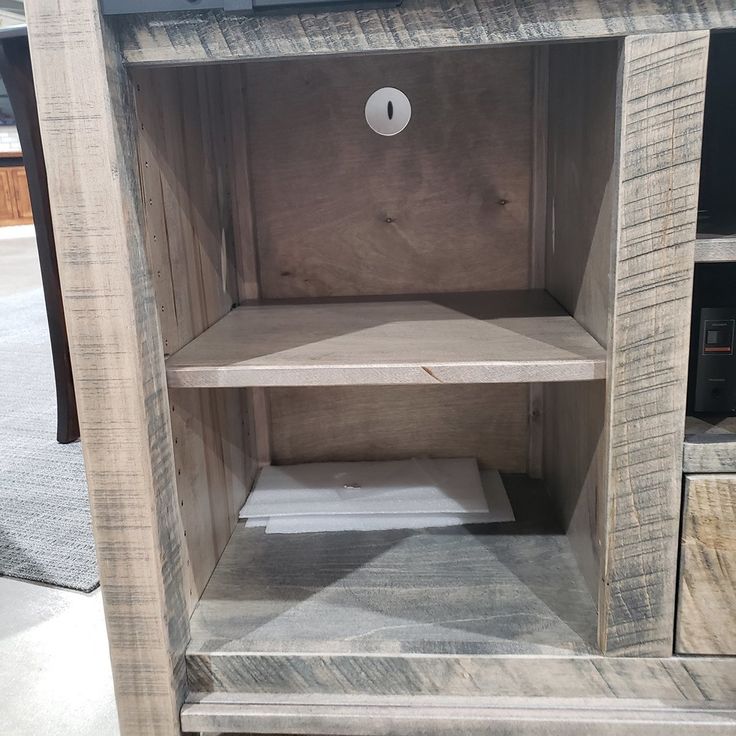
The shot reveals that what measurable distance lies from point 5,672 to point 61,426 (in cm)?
96

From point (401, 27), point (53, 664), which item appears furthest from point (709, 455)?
point (53, 664)

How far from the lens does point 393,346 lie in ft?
2.77

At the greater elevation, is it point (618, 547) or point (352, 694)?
point (618, 547)

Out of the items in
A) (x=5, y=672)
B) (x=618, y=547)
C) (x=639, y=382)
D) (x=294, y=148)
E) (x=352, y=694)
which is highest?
(x=294, y=148)

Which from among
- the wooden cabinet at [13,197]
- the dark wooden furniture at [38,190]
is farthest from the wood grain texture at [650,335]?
the wooden cabinet at [13,197]

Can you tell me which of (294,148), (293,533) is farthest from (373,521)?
(294,148)

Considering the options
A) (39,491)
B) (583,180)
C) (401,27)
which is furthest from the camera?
(39,491)

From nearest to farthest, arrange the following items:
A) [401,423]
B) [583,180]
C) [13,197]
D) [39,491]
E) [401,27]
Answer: [401,27]
[583,180]
[401,423]
[39,491]
[13,197]

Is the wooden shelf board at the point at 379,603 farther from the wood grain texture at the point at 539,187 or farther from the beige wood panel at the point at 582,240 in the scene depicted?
the wood grain texture at the point at 539,187

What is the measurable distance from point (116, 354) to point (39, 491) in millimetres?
1140

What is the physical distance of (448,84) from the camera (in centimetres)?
110

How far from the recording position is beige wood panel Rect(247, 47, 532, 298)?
110 cm

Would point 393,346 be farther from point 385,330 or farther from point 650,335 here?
point 650,335

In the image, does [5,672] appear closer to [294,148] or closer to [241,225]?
[241,225]
